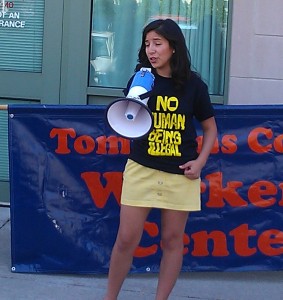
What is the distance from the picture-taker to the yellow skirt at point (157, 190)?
444cm

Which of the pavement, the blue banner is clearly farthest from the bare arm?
the pavement

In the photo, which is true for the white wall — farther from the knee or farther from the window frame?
the knee

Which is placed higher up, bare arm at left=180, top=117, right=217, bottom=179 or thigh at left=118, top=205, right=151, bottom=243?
bare arm at left=180, top=117, right=217, bottom=179

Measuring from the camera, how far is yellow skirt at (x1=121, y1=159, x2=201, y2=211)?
4441 mm

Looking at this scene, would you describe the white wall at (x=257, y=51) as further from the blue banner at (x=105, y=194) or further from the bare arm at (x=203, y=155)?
the bare arm at (x=203, y=155)

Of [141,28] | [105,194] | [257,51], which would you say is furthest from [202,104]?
[141,28]

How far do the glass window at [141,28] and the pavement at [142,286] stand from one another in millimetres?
1887

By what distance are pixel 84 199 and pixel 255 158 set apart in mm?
1173

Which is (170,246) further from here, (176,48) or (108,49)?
(108,49)

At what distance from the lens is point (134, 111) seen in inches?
167

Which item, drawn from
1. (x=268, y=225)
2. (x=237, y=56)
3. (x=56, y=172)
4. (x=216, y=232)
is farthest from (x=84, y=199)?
(x=237, y=56)

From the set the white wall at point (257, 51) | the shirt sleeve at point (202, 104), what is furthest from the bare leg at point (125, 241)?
the white wall at point (257, 51)

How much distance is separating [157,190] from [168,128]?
0.34 metres

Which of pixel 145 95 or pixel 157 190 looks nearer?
pixel 145 95
